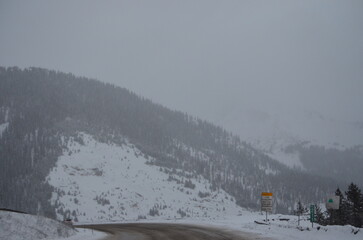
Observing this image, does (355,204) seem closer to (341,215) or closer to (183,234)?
(341,215)

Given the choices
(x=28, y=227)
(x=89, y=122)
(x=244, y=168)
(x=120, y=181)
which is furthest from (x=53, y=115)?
(x=28, y=227)

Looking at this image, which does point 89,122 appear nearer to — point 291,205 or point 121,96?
point 121,96

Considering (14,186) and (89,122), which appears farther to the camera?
(89,122)

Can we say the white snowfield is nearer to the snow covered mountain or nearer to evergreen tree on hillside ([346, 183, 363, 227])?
the snow covered mountain

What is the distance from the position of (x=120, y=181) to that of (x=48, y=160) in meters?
21.5

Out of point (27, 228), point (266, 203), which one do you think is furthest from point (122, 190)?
point (27, 228)

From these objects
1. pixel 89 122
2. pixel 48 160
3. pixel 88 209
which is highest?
pixel 89 122

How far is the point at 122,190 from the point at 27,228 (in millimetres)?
72477

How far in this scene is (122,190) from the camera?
9069 cm

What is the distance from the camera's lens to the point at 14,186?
252ft

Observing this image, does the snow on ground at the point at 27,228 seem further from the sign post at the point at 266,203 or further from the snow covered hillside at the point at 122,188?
the snow covered hillside at the point at 122,188

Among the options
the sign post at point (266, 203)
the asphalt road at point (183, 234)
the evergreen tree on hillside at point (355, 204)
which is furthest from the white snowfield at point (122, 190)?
the asphalt road at point (183, 234)

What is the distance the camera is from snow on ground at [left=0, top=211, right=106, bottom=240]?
18.3 metres

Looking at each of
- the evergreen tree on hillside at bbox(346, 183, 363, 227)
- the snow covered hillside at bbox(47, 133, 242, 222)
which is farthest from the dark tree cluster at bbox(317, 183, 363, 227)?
the snow covered hillside at bbox(47, 133, 242, 222)
